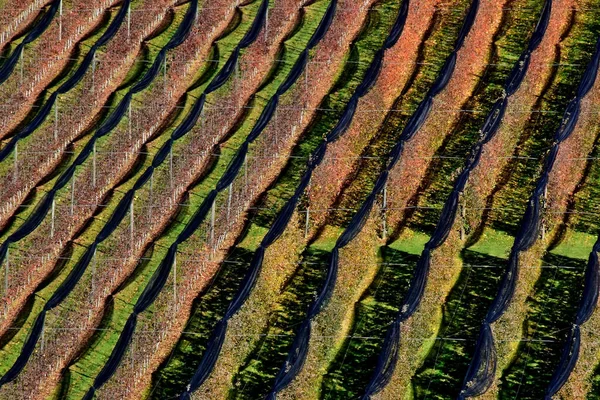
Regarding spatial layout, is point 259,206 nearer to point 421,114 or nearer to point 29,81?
point 421,114

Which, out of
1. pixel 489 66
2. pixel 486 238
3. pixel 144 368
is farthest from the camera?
pixel 489 66

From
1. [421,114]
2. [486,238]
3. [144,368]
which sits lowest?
[144,368]

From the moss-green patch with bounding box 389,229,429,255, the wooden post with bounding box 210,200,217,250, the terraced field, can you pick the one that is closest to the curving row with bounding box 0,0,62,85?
the terraced field

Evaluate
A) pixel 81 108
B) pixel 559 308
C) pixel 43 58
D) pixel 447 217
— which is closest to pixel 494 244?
pixel 447 217

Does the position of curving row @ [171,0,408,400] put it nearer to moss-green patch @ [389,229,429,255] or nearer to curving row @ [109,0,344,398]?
curving row @ [109,0,344,398]

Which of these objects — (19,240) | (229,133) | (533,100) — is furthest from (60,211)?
(533,100)

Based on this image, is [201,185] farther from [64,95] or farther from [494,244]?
[494,244]
